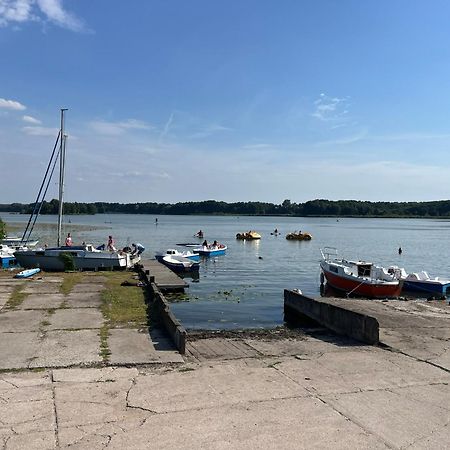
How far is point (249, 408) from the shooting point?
7.11 m

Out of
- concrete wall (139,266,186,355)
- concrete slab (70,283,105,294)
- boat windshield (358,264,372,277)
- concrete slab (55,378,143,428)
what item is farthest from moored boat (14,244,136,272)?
concrete slab (55,378,143,428)

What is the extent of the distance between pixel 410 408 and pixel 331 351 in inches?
143

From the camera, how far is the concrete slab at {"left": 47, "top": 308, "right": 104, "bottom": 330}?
12.8 meters

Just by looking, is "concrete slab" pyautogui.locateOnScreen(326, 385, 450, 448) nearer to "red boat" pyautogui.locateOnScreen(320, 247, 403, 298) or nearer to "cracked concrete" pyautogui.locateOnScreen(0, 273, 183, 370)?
"cracked concrete" pyautogui.locateOnScreen(0, 273, 183, 370)

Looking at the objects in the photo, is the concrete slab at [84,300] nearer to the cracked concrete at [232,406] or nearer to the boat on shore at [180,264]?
the cracked concrete at [232,406]

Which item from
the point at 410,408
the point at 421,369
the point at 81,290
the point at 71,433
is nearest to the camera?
the point at 71,433

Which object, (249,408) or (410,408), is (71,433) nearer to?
(249,408)

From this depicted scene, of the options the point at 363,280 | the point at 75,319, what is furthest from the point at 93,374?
the point at 363,280

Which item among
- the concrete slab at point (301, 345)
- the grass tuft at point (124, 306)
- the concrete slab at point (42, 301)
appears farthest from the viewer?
the concrete slab at point (42, 301)

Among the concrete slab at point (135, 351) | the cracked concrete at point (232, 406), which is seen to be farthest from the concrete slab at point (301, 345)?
the concrete slab at point (135, 351)

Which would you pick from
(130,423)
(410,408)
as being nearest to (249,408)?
(130,423)

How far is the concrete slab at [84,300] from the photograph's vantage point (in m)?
16.0

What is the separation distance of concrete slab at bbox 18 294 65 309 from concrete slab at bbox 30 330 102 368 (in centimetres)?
390

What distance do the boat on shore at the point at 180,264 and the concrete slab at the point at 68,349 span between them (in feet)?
85.1
